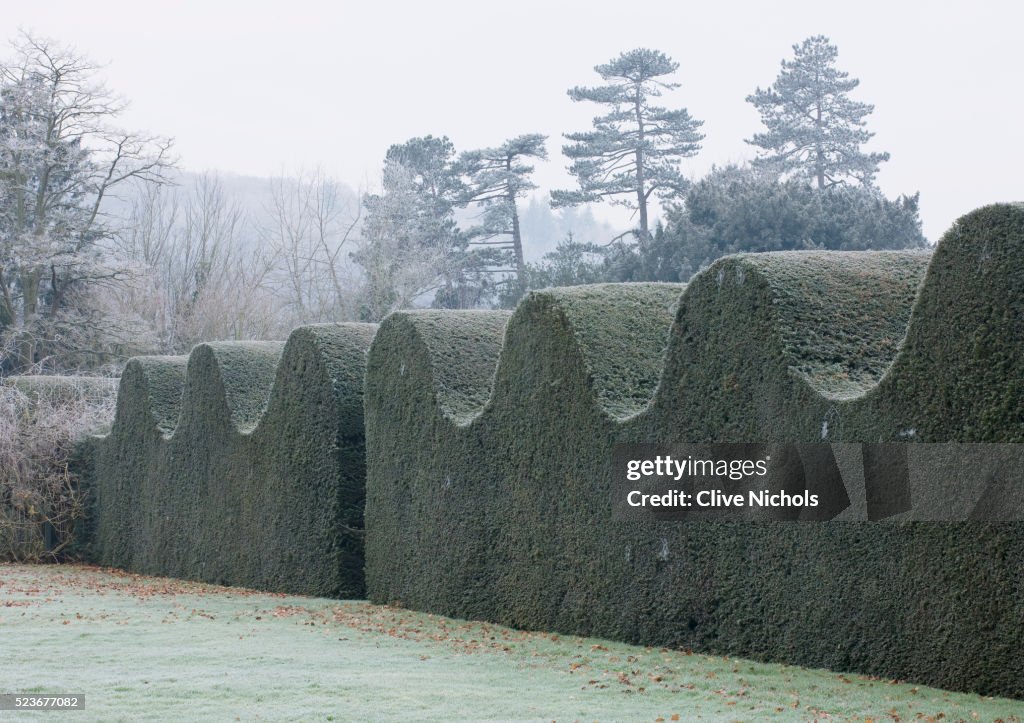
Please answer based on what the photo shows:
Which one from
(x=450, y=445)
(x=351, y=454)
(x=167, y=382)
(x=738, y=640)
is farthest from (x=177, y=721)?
(x=167, y=382)

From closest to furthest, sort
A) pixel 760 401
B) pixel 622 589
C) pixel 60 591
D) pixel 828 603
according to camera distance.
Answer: pixel 828 603, pixel 760 401, pixel 622 589, pixel 60 591

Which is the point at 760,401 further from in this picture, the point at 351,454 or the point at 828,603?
the point at 351,454

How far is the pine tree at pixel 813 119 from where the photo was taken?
40.5 meters

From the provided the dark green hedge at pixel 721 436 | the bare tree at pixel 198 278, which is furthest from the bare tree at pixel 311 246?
the dark green hedge at pixel 721 436

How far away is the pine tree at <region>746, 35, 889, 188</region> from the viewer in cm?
4047

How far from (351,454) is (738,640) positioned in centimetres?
608

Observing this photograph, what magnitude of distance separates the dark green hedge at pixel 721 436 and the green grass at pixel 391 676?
30 centimetres

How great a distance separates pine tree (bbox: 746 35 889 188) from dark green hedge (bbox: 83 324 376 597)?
1102 inches

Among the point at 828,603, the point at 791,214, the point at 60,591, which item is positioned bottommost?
the point at 60,591

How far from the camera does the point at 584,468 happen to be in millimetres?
9820

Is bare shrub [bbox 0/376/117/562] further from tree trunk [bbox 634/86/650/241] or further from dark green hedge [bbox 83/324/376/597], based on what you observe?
tree trunk [bbox 634/86/650/241]

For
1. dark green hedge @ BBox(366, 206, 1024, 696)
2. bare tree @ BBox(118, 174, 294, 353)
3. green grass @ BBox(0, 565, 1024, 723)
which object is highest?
bare tree @ BBox(118, 174, 294, 353)

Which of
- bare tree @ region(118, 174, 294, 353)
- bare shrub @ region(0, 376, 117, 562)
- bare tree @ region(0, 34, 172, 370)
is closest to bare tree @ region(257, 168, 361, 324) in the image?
bare tree @ region(118, 174, 294, 353)

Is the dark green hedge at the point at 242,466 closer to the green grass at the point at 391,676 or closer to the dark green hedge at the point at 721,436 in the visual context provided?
the dark green hedge at the point at 721,436
